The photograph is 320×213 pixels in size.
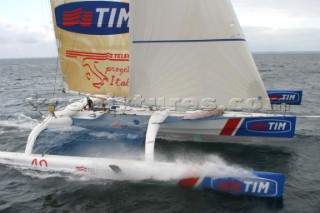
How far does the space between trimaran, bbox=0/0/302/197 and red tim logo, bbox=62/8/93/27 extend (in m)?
0.03

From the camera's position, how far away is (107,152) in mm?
9664

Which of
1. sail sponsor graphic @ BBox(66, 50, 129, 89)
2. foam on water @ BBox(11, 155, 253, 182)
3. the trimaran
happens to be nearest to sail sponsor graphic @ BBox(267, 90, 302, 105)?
the trimaran

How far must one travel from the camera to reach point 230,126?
959cm

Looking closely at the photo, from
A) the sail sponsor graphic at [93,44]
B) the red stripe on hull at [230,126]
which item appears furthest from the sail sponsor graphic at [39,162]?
the red stripe on hull at [230,126]

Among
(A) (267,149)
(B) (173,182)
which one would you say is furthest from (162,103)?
(A) (267,149)

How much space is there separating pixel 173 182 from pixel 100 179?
1800 mm

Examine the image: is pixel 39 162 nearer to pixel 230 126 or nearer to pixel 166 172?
pixel 166 172

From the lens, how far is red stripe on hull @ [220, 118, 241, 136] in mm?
9473

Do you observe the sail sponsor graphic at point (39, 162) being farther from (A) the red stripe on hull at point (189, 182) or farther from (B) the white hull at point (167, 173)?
(A) the red stripe on hull at point (189, 182)

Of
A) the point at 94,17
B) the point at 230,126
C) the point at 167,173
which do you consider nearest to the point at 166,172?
the point at 167,173

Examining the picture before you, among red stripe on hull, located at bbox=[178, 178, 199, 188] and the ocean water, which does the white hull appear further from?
the ocean water

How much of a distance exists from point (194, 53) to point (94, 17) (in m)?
3.69

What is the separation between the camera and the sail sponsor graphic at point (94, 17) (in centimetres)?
970

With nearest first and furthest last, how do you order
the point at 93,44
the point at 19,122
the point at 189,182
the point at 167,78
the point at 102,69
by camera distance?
the point at 189,182 → the point at 167,78 → the point at 93,44 → the point at 102,69 → the point at 19,122
